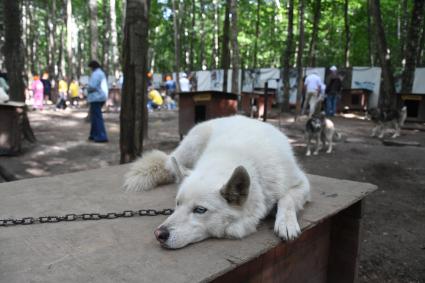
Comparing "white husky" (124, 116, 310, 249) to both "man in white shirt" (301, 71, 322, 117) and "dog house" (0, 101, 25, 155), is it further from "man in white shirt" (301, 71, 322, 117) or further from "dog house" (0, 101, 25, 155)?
"man in white shirt" (301, 71, 322, 117)

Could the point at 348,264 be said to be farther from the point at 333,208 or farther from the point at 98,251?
Answer: the point at 98,251

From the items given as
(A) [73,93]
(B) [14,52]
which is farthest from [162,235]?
(A) [73,93]

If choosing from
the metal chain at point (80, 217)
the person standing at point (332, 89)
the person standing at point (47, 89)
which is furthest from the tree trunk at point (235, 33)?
the person standing at point (47, 89)

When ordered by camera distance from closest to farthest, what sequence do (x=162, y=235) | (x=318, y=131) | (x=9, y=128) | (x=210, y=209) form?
(x=162, y=235) < (x=210, y=209) < (x=9, y=128) < (x=318, y=131)

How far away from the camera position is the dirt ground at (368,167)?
13.6 feet

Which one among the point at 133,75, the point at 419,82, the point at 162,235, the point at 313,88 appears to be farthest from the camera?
the point at 419,82

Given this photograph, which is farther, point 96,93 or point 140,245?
point 96,93

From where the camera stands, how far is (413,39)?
13.2 meters

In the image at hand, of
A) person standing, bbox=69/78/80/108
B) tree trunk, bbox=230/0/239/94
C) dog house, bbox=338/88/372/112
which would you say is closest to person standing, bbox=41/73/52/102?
person standing, bbox=69/78/80/108

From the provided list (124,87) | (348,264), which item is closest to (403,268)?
(348,264)

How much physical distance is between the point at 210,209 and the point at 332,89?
15.9m

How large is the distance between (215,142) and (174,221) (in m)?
1.14

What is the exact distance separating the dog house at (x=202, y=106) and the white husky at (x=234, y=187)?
6342 mm

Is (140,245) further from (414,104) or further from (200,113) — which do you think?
(414,104)
